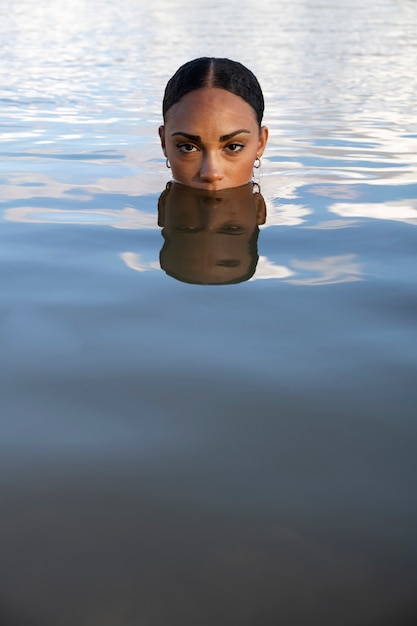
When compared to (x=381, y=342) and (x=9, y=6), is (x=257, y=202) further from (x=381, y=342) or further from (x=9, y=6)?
(x=9, y=6)

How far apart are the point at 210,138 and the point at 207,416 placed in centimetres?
321

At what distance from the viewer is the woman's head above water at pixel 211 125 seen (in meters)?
4.88

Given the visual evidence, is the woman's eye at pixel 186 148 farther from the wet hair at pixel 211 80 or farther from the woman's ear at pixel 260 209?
the woman's ear at pixel 260 209

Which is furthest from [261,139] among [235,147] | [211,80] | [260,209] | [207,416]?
[207,416]

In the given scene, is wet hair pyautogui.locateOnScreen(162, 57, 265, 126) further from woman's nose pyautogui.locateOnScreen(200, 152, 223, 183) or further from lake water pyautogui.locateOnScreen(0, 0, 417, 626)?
lake water pyautogui.locateOnScreen(0, 0, 417, 626)

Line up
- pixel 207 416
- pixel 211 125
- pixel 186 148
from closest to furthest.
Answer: pixel 207 416 → pixel 211 125 → pixel 186 148

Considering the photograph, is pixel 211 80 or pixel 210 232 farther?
pixel 211 80

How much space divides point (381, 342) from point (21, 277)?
4.72 ft

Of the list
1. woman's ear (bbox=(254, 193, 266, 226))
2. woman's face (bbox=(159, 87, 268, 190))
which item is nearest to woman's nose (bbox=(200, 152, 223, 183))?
woman's face (bbox=(159, 87, 268, 190))

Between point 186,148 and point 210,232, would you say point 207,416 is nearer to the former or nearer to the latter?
point 210,232

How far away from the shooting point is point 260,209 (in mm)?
4508

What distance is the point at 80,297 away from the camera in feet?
9.38

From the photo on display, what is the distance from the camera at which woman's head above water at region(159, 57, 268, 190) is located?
16.0 ft

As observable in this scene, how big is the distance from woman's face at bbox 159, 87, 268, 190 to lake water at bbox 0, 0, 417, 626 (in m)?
0.24
